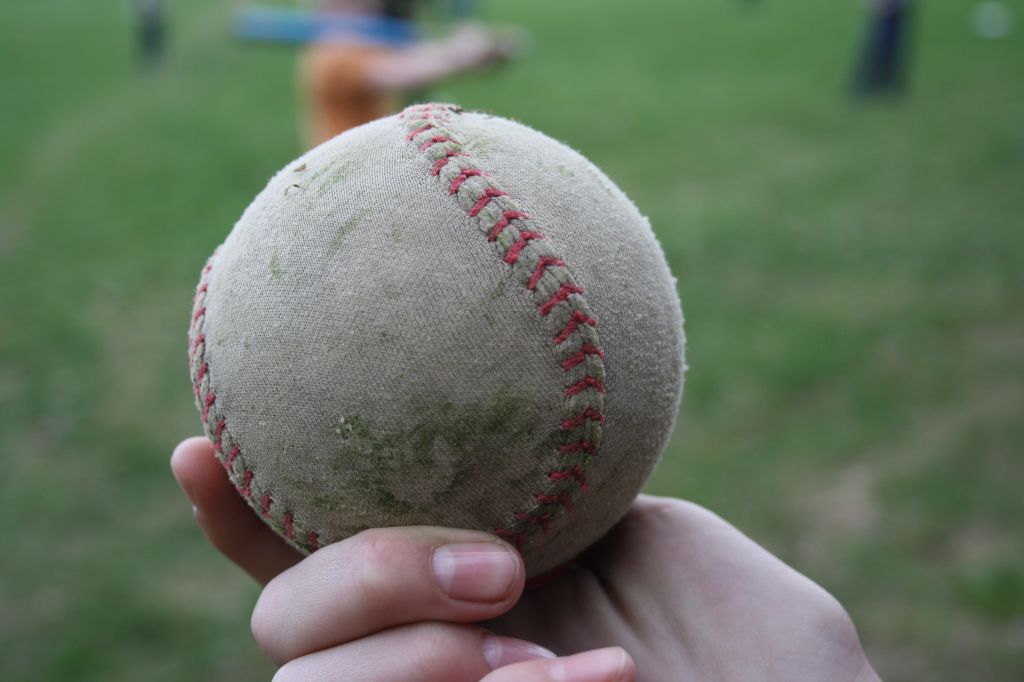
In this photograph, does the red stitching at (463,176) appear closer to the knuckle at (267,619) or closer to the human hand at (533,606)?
the human hand at (533,606)

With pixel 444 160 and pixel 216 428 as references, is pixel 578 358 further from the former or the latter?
pixel 216 428

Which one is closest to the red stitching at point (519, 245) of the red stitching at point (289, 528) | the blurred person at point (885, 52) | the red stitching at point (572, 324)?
the red stitching at point (572, 324)

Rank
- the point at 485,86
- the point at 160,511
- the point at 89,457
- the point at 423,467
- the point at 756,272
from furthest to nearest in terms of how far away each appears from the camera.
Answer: the point at 485,86, the point at 756,272, the point at 89,457, the point at 160,511, the point at 423,467

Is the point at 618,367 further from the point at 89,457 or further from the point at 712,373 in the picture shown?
the point at 89,457

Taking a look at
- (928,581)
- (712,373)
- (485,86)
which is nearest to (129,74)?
(485,86)

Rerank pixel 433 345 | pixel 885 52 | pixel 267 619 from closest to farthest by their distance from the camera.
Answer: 1. pixel 433 345
2. pixel 267 619
3. pixel 885 52

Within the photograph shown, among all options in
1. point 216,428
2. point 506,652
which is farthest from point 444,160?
point 506,652

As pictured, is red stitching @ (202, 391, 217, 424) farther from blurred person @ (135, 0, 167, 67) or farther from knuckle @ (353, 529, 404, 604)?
blurred person @ (135, 0, 167, 67)

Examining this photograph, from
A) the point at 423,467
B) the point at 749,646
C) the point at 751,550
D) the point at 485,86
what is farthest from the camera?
the point at 485,86
